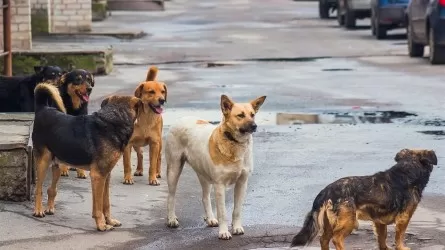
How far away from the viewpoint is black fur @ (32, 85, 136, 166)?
8.83 meters

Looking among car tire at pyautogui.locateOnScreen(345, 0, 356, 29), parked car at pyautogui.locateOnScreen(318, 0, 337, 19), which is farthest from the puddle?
parked car at pyautogui.locateOnScreen(318, 0, 337, 19)

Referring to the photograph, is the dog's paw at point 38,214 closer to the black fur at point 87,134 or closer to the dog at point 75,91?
the black fur at point 87,134

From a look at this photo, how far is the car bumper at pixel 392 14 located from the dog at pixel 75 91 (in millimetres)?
18568

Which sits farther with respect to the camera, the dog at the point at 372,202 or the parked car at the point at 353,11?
the parked car at the point at 353,11

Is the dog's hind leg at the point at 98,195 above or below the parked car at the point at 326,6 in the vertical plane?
above

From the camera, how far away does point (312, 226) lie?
7559mm

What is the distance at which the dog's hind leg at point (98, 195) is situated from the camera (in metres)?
8.71

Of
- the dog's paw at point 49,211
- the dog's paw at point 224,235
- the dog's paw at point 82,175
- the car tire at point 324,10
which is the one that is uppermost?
the dog's paw at point 224,235

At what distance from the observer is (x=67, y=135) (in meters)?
8.91

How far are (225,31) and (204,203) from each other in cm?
2467

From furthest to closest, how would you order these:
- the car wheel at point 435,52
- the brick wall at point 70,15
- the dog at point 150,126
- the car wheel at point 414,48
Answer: the brick wall at point 70,15 → the car wheel at point 414,48 → the car wheel at point 435,52 → the dog at point 150,126

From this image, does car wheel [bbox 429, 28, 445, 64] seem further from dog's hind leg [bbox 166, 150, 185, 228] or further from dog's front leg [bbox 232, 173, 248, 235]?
dog's front leg [bbox 232, 173, 248, 235]

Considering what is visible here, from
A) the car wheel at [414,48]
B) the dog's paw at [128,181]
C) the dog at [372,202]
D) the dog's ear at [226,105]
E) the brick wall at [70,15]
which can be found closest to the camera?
the dog at [372,202]

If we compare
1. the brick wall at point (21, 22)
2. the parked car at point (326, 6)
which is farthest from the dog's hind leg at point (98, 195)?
the parked car at point (326, 6)
